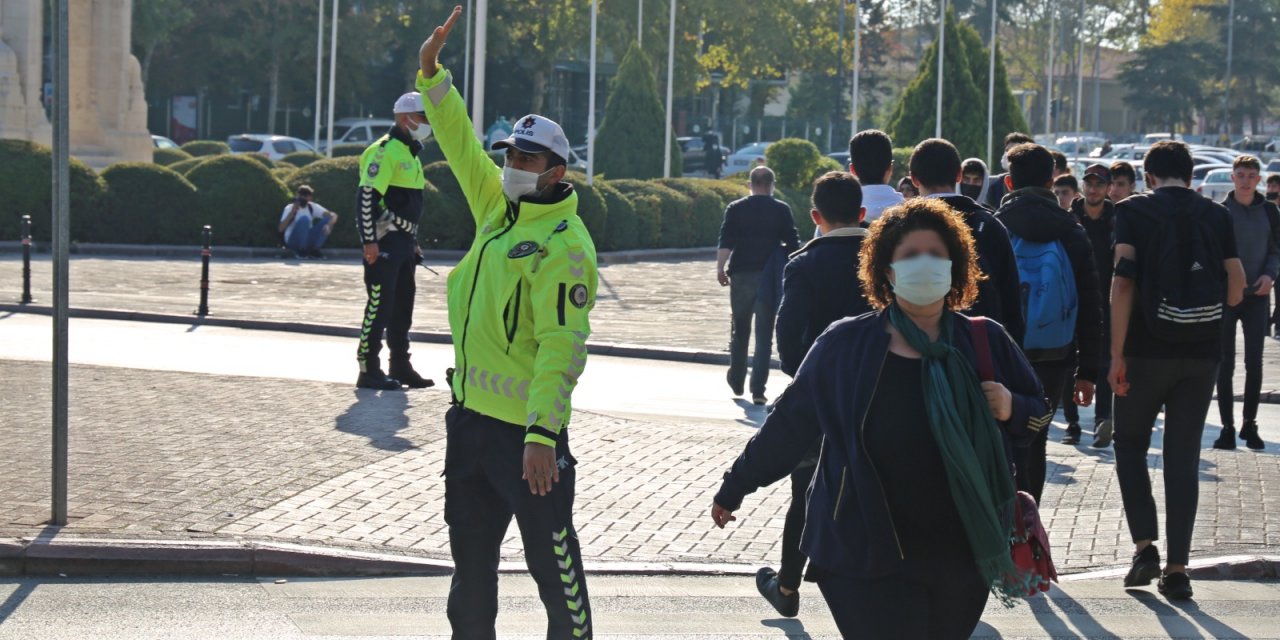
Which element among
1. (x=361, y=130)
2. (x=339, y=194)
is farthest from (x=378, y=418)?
(x=361, y=130)

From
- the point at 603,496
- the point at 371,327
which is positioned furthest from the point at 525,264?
the point at 371,327

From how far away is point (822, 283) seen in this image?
255 inches

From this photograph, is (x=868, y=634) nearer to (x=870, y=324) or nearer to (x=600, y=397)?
(x=870, y=324)

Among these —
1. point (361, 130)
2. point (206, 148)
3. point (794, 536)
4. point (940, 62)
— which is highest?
point (940, 62)

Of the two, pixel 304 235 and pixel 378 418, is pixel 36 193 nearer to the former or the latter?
pixel 304 235

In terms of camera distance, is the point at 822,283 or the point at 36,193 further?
the point at 36,193

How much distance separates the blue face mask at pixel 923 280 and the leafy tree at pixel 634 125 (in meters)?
38.2

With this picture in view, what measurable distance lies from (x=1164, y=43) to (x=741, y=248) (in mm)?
83937

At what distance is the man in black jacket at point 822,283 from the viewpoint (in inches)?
255

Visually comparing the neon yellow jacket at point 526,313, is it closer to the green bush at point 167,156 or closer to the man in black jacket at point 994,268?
the man in black jacket at point 994,268

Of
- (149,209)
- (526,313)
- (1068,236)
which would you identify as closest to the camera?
(526,313)

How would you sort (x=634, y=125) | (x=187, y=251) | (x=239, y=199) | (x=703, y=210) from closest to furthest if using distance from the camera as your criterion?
(x=187, y=251) < (x=239, y=199) < (x=703, y=210) < (x=634, y=125)

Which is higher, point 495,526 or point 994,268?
point 994,268

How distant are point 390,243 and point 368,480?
360 cm
